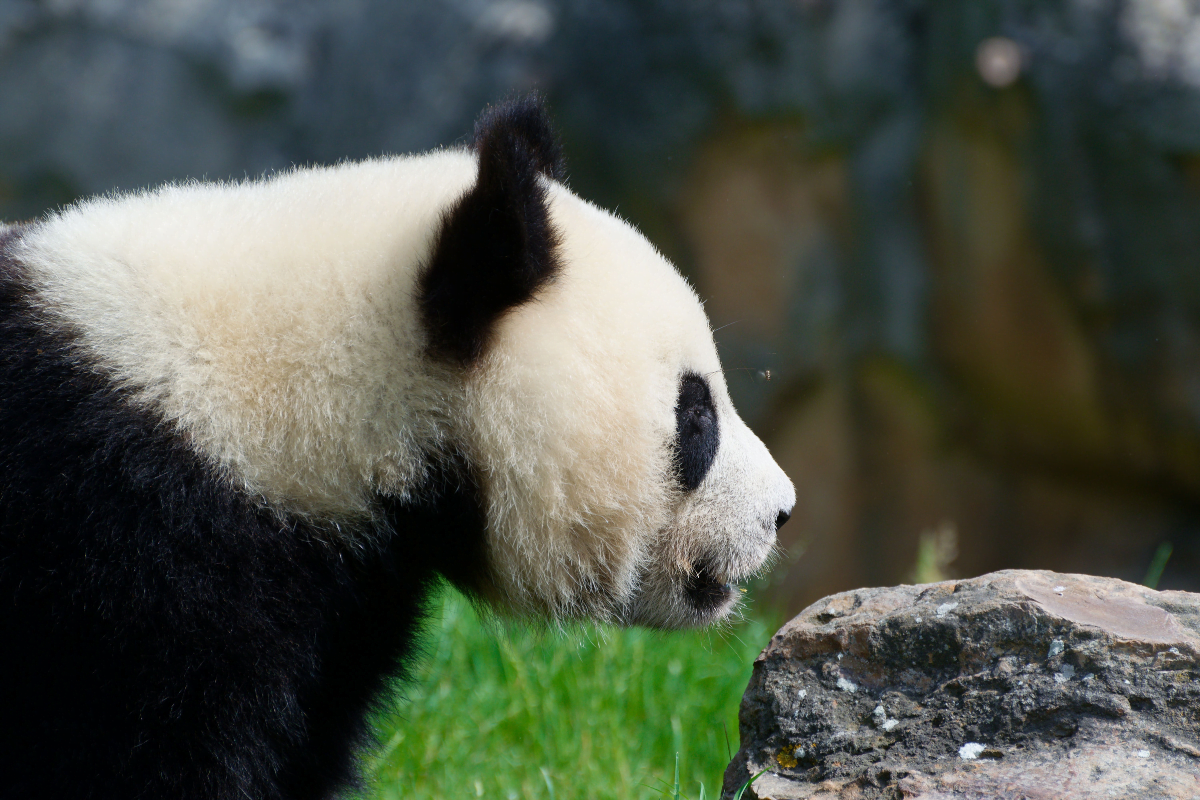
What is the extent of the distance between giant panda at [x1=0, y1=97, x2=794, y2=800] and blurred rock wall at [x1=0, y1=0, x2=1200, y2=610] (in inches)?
131

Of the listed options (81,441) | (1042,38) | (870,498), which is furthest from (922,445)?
(81,441)

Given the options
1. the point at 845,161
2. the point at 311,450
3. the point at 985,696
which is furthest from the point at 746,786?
the point at 845,161

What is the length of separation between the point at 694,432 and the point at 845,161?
4012mm

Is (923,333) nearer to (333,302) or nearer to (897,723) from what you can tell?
(897,723)

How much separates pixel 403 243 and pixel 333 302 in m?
0.18

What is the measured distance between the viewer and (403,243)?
2057 mm

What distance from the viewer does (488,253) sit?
6.46ft

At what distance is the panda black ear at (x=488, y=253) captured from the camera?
1.91m

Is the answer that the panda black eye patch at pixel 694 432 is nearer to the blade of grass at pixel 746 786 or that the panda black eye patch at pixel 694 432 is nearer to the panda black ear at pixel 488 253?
the panda black ear at pixel 488 253

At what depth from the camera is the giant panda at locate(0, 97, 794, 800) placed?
70.6 inches

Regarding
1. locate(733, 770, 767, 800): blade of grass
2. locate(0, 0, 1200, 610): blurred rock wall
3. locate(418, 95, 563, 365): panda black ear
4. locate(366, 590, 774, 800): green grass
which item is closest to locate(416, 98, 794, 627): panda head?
locate(418, 95, 563, 365): panda black ear

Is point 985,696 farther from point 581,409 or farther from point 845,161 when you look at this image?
point 845,161

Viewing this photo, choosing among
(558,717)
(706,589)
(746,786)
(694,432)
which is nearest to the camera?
(746,786)

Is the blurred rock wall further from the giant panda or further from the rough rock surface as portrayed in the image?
the giant panda
